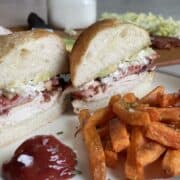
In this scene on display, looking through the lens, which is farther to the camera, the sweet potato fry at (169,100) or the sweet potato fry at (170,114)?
the sweet potato fry at (169,100)

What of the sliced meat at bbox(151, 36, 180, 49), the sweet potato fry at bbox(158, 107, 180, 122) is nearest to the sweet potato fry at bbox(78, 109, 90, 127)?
the sweet potato fry at bbox(158, 107, 180, 122)

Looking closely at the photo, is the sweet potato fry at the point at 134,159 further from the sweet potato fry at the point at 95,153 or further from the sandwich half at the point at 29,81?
the sandwich half at the point at 29,81

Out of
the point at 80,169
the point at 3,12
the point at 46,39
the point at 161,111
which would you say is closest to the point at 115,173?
the point at 80,169

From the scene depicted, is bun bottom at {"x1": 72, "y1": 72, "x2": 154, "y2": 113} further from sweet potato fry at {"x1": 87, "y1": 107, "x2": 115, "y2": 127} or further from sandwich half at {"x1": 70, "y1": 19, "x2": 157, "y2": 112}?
sweet potato fry at {"x1": 87, "y1": 107, "x2": 115, "y2": 127}

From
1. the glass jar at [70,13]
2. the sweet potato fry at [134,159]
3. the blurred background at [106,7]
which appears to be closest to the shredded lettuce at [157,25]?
the glass jar at [70,13]

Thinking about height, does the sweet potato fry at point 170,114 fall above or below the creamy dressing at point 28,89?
above

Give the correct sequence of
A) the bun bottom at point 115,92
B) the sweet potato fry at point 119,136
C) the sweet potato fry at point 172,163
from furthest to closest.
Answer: the bun bottom at point 115,92
the sweet potato fry at point 119,136
the sweet potato fry at point 172,163
